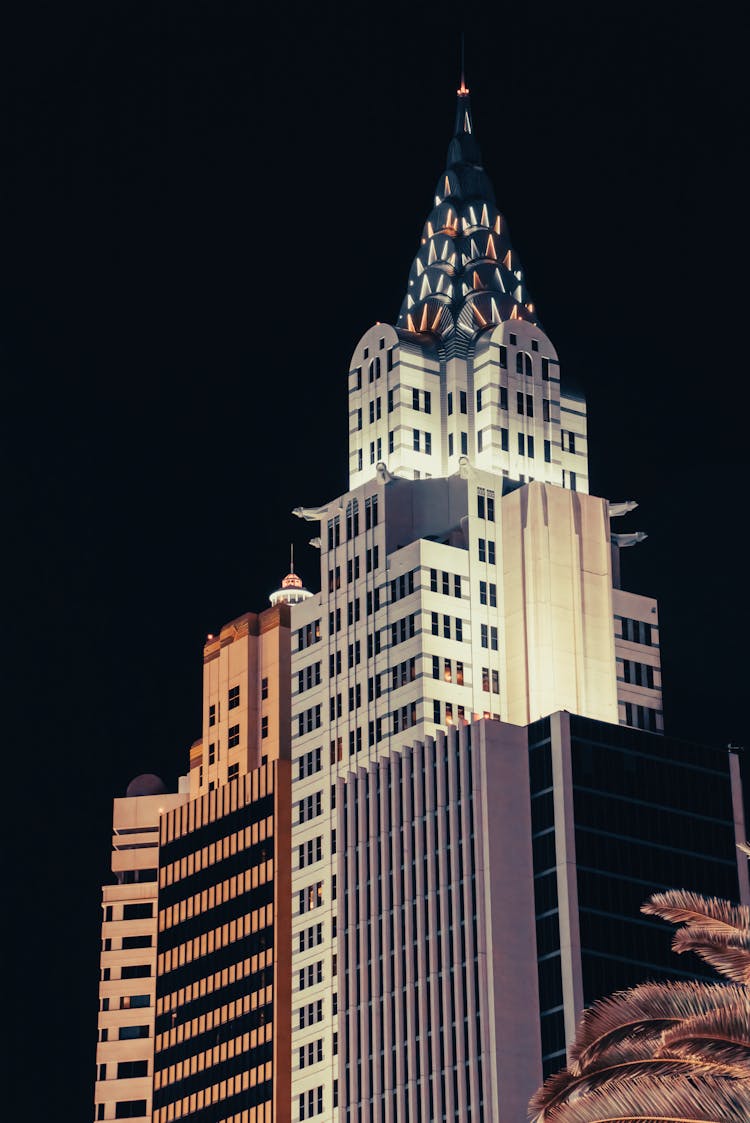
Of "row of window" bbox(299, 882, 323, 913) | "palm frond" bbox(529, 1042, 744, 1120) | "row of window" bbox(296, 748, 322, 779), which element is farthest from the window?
"palm frond" bbox(529, 1042, 744, 1120)

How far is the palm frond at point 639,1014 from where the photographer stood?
61.3m

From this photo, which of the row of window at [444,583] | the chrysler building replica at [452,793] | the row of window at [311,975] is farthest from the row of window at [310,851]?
the row of window at [444,583]

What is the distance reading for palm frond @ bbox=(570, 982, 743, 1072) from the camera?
2414 inches

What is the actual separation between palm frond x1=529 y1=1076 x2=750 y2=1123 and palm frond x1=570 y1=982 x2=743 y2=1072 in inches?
168

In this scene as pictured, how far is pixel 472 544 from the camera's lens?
18488cm

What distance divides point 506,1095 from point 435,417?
61118mm

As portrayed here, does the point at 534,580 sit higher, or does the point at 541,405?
the point at 541,405

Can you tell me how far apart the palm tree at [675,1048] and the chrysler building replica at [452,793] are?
96.2 metres

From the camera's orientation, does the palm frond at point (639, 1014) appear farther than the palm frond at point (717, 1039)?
Yes

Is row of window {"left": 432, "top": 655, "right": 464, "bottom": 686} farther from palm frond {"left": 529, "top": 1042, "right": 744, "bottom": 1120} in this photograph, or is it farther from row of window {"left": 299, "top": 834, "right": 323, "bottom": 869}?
palm frond {"left": 529, "top": 1042, "right": 744, "bottom": 1120}

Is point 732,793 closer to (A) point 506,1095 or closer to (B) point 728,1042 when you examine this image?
(A) point 506,1095

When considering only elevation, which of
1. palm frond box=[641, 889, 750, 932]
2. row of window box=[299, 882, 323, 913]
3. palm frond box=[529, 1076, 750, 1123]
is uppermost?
row of window box=[299, 882, 323, 913]

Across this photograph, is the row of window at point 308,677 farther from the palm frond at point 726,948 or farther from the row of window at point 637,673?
the palm frond at point 726,948

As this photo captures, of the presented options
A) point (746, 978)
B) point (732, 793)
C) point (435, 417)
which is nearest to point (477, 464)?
point (435, 417)
